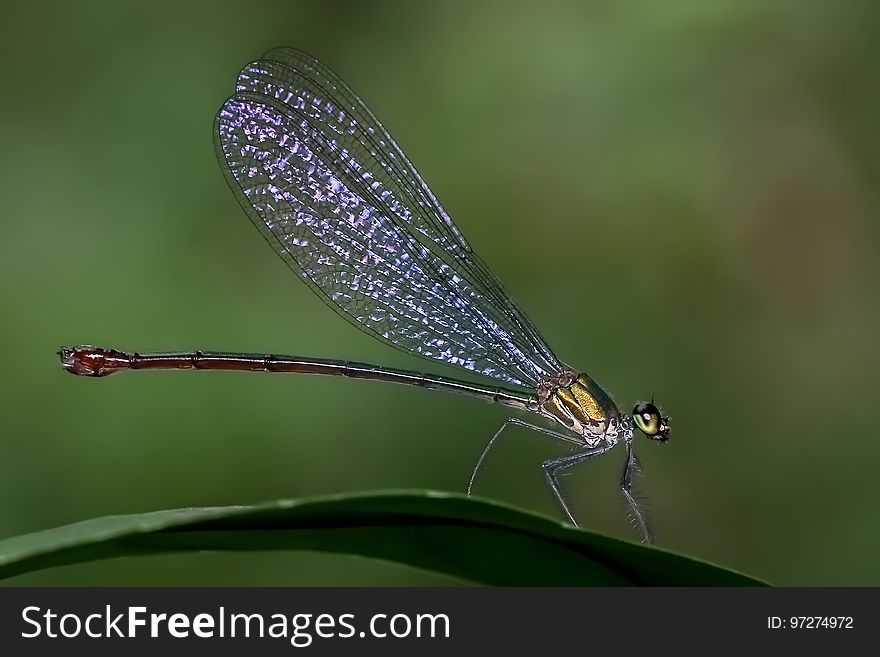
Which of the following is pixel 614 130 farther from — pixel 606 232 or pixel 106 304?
pixel 106 304

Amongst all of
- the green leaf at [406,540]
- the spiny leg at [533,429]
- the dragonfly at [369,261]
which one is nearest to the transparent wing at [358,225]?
the dragonfly at [369,261]

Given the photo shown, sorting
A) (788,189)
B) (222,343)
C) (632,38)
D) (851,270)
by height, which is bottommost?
(222,343)

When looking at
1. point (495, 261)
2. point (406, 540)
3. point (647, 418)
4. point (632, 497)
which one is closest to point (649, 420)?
→ point (647, 418)

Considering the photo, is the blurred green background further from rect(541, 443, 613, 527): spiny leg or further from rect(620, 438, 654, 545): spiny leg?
rect(620, 438, 654, 545): spiny leg

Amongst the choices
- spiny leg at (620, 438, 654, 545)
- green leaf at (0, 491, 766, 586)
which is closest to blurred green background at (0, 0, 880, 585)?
spiny leg at (620, 438, 654, 545)

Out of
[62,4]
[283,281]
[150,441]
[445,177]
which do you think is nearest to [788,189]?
[445,177]
